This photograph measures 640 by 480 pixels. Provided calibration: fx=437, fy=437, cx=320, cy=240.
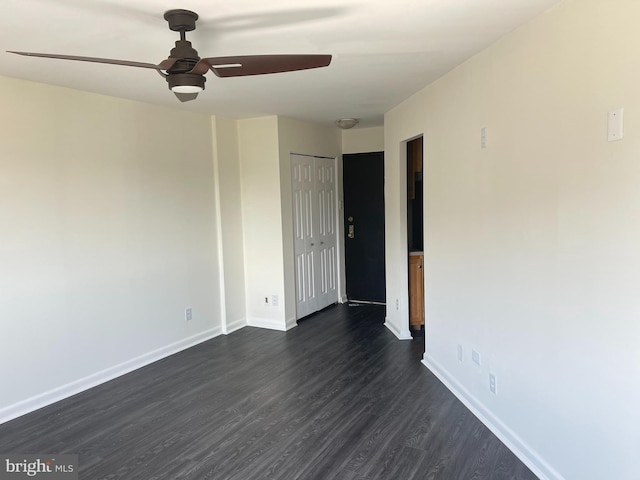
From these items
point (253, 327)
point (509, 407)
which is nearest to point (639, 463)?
point (509, 407)

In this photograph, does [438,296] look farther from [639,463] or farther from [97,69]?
[97,69]

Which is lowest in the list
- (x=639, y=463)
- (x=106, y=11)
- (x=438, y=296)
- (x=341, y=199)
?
(x=639, y=463)

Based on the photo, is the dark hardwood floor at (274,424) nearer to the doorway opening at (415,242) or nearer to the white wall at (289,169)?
the doorway opening at (415,242)

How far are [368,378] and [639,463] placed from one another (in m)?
2.10

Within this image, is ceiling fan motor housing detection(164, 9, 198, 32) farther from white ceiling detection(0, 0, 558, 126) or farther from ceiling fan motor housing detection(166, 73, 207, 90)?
ceiling fan motor housing detection(166, 73, 207, 90)

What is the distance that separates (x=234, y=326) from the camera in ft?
16.5

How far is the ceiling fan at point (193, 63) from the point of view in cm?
179

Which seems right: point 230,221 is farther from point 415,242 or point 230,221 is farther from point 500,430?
point 500,430

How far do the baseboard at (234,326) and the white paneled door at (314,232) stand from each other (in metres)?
0.65

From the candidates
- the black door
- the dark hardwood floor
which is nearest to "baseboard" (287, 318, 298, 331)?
the dark hardwood floor

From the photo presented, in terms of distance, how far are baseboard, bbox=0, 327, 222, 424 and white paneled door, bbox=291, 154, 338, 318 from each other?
131 cm

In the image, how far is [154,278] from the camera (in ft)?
13.4

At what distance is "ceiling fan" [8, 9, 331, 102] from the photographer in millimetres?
1788

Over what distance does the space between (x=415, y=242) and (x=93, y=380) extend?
3347 mm
